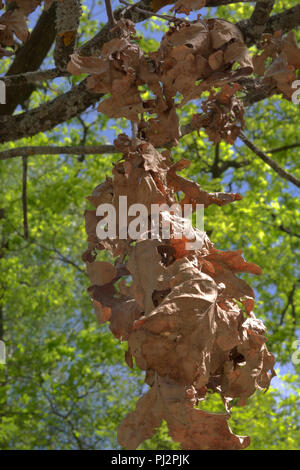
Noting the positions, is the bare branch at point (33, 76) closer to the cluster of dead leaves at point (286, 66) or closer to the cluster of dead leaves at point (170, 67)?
the cluster of dead leaves at point (286, 66)

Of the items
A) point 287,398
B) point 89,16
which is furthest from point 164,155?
point 89,16

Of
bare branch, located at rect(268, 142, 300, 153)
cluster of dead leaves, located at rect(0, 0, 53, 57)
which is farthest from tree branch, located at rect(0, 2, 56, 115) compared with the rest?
bare branch, located at rect(268, 142, 300, 153)

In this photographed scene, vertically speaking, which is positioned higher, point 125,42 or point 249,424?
point 125,42

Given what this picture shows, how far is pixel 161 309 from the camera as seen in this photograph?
66 cm

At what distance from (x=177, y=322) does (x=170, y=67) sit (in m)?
0.57

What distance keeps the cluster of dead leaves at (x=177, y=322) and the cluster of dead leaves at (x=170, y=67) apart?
0.44 ft

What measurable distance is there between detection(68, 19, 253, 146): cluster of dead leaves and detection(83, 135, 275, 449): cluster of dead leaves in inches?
5.3

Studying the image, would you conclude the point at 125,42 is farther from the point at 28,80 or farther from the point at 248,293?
the point at 28,80

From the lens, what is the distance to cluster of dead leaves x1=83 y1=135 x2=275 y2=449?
667 mm

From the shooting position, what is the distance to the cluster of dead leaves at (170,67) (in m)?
0.99

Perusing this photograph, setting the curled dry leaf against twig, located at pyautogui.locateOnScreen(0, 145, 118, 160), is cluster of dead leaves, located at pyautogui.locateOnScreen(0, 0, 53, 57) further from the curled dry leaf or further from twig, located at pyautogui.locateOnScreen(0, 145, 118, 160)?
twig, located at pyautogui.locateOnScreen(0, 145, 118, 160)

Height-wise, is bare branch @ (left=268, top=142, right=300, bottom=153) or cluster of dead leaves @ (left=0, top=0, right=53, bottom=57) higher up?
bare branch @ (left=268, top=142, right=300, bottom=153)

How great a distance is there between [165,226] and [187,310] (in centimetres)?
16

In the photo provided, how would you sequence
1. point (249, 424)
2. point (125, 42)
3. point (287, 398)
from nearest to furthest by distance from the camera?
point (125, 42) < point (249, 424) < point (287, 398)
